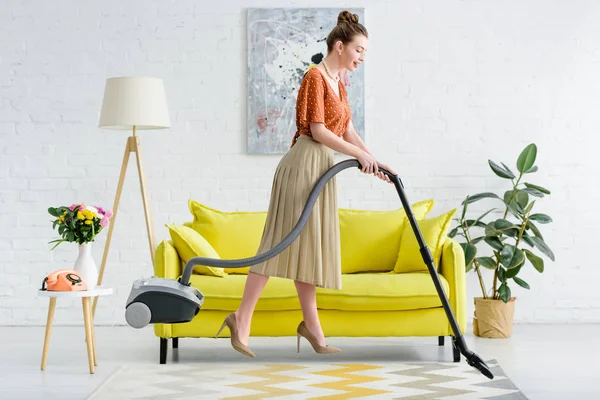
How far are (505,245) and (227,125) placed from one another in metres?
2.00

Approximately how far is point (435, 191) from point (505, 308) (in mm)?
965

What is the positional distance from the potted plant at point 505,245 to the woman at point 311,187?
1889 mm

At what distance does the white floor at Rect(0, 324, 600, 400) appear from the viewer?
3658mm

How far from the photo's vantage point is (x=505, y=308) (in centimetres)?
512

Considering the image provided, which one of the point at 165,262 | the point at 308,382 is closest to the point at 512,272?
the point at 308,382

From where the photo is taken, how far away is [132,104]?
15.9 ft

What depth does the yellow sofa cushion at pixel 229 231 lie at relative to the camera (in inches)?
188

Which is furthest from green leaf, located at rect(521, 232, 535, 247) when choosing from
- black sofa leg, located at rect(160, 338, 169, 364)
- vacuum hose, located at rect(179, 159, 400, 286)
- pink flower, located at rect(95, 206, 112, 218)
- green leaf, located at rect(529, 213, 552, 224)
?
pink flower, located at rect(95, 206, 112, 218)

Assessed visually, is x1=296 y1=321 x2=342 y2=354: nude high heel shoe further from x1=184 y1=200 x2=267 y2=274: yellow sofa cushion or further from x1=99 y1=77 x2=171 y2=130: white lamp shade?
x1=99 y1=77 x2=171 y2=130: white lamp shade

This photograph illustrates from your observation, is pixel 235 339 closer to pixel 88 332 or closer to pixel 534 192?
pixel 88 332

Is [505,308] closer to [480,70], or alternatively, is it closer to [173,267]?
[480,70]

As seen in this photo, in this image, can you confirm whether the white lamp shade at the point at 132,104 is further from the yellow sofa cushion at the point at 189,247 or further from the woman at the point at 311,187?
the woman at the point at 311,187

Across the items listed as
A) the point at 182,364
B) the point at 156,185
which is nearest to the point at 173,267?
the point at 182,364

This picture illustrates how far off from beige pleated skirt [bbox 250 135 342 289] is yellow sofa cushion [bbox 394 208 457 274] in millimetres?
1225
